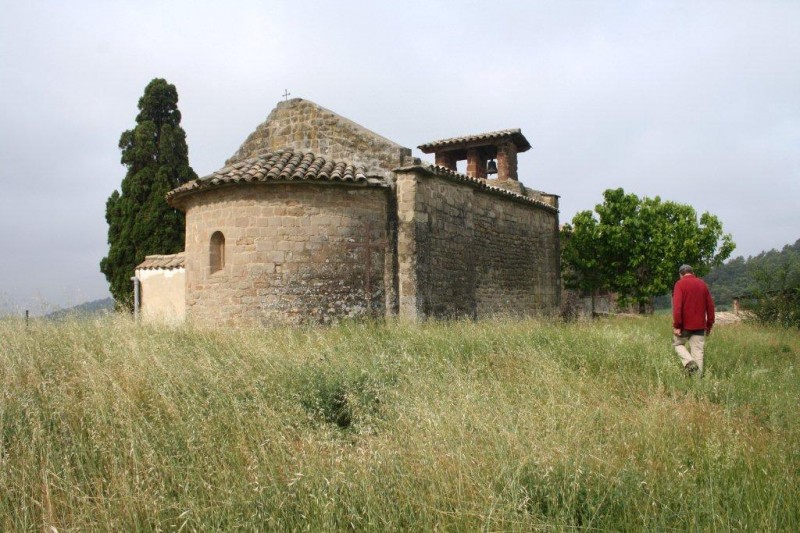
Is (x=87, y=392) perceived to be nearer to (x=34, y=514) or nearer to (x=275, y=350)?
(x=34, y=514)

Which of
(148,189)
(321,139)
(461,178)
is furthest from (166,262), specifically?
(461,178)

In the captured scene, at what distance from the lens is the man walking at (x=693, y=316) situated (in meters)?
7.23

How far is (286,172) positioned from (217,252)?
234 centimetres

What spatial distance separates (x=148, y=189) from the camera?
795 inches

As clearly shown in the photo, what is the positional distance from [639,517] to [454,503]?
0.95 metres

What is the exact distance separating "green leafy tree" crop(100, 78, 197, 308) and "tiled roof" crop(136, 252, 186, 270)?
11.3 ft

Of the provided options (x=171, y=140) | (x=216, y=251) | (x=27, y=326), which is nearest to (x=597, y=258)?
(x=216, y=251)

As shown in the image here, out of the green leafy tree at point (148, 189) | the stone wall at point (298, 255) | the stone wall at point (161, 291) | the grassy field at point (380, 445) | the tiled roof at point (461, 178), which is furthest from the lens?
the green leafy tree at point (148, 189)

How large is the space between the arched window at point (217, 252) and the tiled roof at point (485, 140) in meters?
8.08

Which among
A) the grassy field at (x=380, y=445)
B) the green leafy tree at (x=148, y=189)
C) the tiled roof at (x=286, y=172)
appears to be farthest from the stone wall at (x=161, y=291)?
the grassy field at (x=380, y=445)

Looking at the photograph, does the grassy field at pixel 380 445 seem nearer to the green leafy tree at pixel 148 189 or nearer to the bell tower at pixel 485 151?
the bell tower at pixel 485 151

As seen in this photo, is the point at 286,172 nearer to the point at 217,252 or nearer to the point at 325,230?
the point at 325,230

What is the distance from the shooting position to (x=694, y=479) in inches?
129

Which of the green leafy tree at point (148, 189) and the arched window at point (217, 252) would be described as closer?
the arched window at point (217, 252)
